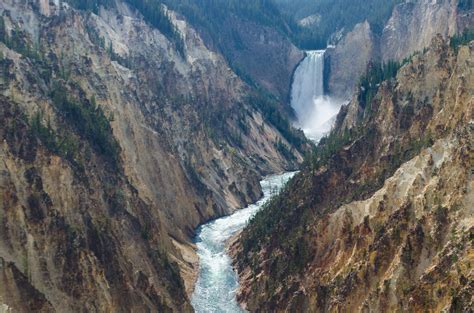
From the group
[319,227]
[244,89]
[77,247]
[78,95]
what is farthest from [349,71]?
[77,247]

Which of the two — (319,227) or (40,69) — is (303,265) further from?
(40,69)

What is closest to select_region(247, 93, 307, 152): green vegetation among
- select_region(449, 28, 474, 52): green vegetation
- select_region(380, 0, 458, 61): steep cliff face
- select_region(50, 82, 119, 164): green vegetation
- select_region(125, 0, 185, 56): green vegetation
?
select_region(125, 0, 185, 56): green vegetation

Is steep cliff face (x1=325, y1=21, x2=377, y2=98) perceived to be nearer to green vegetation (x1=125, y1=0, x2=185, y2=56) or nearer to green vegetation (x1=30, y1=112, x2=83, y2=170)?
green vegetation (x1=125, y1=0, x2=185, y2=56)

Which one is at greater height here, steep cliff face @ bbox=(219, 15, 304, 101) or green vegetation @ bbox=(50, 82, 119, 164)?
steep cliff face @ bbox=(219, 15, 304, 101)

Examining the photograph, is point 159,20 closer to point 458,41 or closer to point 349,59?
point 349,59

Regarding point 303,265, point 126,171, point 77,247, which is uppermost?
point 126,171
